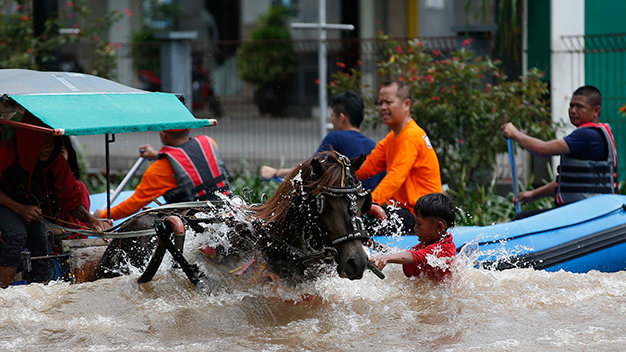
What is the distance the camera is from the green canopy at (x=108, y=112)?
5262 millimetres

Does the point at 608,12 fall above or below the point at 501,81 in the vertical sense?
above

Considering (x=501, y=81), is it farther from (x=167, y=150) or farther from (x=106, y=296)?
(x=106, y=296)

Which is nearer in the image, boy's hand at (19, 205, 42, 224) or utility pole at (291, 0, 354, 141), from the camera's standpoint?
boy's hand at (19, 205, 42, 224)

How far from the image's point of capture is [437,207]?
5.55m

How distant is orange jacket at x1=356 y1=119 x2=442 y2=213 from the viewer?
250 inches

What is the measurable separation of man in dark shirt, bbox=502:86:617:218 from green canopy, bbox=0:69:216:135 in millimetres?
3018

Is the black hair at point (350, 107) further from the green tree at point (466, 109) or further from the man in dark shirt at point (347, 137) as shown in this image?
the green tree at point (466, 109)

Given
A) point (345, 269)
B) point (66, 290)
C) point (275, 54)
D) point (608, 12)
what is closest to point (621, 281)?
point (345, 269)

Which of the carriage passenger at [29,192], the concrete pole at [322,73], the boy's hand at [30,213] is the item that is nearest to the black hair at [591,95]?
the concrete pole at [322,73]

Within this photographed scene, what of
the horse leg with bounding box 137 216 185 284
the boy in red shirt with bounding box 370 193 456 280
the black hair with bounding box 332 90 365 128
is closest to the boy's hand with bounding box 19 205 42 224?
the horse leg with bounding box 137 216 185 284

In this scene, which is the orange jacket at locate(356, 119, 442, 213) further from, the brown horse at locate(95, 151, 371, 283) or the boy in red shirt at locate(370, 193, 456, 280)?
the brown horse at locate(95, 151, 371, 283)

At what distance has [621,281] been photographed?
6.14 meters

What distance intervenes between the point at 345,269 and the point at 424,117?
17.3 ft

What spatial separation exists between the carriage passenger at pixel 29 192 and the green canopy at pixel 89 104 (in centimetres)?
33
